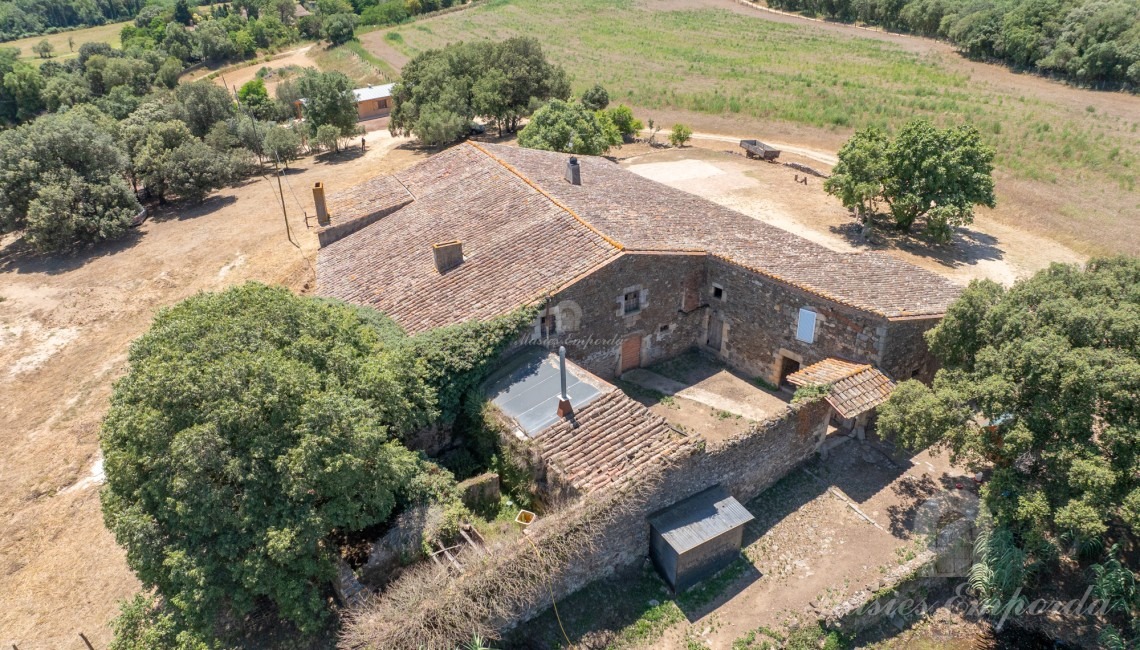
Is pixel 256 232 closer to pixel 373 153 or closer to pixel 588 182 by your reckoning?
pixel 373 153

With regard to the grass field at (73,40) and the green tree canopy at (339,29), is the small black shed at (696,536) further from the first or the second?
the grass field at (73,40)

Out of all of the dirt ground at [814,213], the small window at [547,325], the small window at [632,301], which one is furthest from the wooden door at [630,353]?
the dirt ground at [814,213]

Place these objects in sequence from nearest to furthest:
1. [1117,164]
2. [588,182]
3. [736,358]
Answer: [736,358]
[588,182]
[1117,164]

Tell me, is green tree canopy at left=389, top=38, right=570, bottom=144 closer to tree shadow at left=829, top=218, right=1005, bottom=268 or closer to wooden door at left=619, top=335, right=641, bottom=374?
tree shadow at left=829, top=218, right=1005, bottom=268

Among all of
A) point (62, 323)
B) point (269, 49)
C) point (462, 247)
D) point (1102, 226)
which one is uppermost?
point (269, 49)

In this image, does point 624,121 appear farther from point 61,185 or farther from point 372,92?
Result: point 61,185

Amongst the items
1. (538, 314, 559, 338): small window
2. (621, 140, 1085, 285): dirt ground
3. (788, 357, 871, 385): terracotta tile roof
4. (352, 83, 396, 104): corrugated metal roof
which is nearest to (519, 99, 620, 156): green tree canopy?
(621, 140, 1085, 285): dirt ground

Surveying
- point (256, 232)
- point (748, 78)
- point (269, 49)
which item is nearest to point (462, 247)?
point (256, 232)

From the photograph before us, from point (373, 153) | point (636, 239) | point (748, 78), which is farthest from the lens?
point (748, 78)
